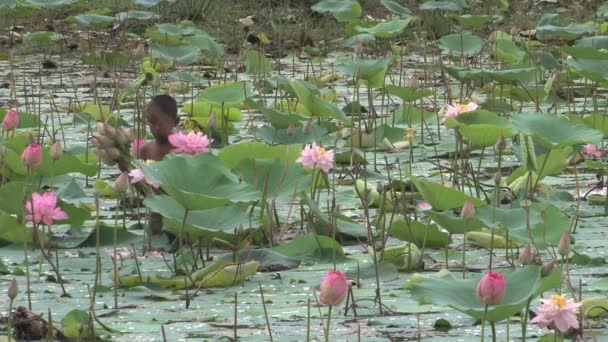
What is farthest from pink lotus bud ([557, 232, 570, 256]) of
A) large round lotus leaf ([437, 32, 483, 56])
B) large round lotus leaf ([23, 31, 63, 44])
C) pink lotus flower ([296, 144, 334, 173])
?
large round lotus leaf ([23, 31, 63, 44])

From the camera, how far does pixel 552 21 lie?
276 inches

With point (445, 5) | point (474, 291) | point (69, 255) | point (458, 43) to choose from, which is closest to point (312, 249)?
point (69, 255)

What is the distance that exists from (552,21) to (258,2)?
124 inches

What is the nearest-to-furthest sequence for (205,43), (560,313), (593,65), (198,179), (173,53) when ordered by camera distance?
(560,313)
(198,179)
(593,65)
(173,53)
(205,43)

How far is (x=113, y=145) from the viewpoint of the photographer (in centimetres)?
295

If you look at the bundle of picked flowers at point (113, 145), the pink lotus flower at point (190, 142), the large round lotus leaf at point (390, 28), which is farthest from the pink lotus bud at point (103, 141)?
the large round lotus leaf at point (390, 28)

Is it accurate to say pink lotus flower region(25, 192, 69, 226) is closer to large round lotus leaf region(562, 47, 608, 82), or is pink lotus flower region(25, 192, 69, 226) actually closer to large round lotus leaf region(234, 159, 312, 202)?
large round lotus leaf region(234, 159, 312, 202)

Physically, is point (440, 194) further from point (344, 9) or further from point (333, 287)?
point (344, 9)

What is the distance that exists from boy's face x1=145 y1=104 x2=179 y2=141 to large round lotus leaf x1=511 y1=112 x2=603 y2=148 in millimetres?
827

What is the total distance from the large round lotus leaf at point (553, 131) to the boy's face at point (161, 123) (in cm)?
83

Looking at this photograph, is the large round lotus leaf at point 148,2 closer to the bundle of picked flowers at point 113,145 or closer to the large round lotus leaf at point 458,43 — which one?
the large round lotus leaf at point 458,43

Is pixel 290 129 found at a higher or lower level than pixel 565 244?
lower

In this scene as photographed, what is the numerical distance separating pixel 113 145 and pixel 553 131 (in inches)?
38.9

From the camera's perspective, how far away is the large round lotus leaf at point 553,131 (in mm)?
3014
